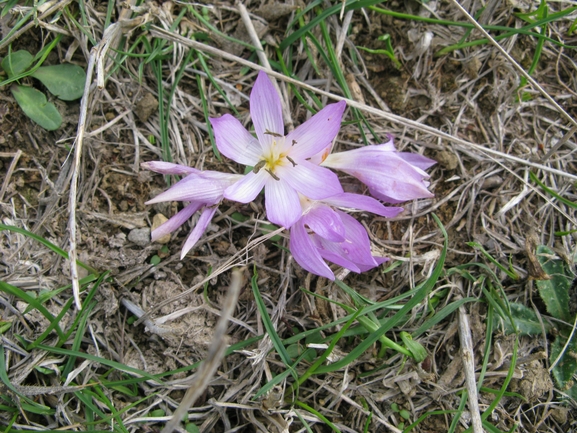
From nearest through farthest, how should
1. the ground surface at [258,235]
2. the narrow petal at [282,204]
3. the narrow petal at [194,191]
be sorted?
the narrow petal at [282,204]
the narrow petal at [194,191]
the ground surface at [258,235]

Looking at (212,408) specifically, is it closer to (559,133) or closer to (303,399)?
(303,399)

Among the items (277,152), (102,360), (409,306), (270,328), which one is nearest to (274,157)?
(277,152)

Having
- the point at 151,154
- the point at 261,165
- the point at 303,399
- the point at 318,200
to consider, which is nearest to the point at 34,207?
the point at 151,154

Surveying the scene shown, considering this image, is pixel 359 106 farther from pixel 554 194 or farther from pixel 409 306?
pixel 554 194

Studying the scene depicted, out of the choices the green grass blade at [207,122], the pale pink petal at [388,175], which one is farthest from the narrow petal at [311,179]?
the green grass blade at [207,122]

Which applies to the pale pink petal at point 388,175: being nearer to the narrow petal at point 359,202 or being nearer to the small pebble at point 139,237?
the narrow petal at point 359,202
